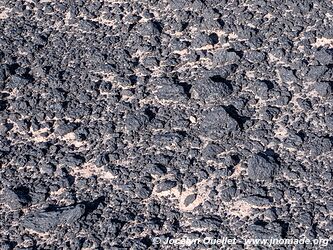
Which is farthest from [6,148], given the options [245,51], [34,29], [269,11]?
[269,11]

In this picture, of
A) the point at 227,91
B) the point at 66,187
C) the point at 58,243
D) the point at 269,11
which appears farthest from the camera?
the point at 269,11

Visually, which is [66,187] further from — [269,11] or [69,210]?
[269,11]

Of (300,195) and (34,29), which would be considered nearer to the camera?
(300,195)

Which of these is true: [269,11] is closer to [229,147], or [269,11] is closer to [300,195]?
[229,147]

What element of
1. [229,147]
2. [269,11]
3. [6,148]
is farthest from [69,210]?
[269,11]

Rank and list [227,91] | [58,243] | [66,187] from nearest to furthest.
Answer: [58,243]
[66,187]
[227,91]

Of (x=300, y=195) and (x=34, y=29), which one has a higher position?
(x=34, y=29)
